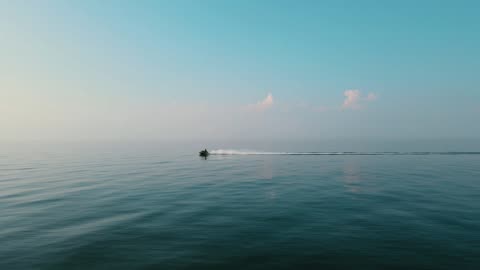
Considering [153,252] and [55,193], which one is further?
[55,193]

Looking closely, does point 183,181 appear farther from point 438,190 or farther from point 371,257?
point 438,190

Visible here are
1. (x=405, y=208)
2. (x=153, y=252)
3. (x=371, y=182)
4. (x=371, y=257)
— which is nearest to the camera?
(x=371, y=257)

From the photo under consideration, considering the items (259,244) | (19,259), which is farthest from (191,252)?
(19,259)

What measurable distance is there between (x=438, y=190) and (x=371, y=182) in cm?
822

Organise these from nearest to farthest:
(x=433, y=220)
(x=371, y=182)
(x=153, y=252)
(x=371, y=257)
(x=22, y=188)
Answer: (x=371, y=257) → (x=153, y=252) → (x=433, y=220) → (x=22, y=188) → (x=371, y=182)

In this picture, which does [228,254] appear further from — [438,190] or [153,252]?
[438,190]

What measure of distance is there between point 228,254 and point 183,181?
87.9ft

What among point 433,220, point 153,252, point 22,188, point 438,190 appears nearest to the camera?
point 153,252

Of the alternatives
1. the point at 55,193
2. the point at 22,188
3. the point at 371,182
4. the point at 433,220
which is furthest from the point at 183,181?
the point at 433,220

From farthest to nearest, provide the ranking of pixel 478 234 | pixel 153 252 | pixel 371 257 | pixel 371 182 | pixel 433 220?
pixel 371 182, pixel 433 220, pixel 478 234, pixel 153 252, pixel 371 257

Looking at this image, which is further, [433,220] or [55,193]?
[55,193]

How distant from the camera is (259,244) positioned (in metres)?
15.1

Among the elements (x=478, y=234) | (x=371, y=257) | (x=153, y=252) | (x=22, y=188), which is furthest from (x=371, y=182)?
(x=22, y=188)

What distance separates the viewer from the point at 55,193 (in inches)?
1224
